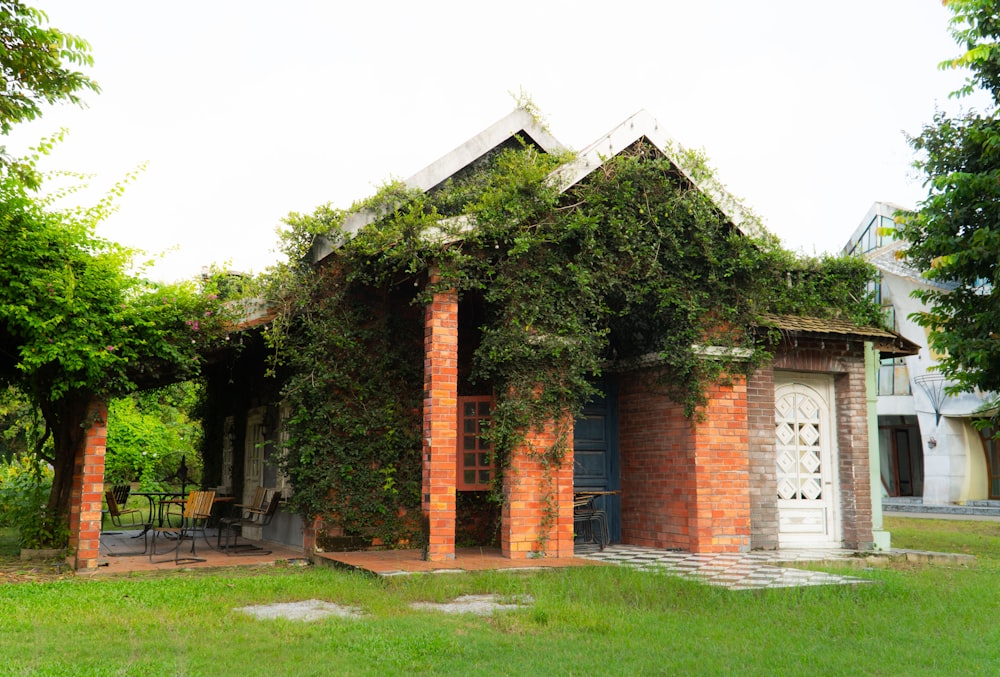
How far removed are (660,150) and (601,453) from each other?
14.1 ft

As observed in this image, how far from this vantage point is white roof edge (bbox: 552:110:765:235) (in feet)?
32.9

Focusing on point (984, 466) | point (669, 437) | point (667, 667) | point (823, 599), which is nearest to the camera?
point (667, 667)

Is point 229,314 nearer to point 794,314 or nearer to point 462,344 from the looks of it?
point 462,344

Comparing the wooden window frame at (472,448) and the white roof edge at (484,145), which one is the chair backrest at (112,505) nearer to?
the wooden window frame at (472,448)

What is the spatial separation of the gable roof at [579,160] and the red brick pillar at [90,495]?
10.4 ft

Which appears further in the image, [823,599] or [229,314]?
[229,314]

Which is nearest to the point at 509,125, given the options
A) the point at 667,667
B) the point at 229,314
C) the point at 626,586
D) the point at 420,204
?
the point at 420,204

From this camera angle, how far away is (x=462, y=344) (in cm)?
1182

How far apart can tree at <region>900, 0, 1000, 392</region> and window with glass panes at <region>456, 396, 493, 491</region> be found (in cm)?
631

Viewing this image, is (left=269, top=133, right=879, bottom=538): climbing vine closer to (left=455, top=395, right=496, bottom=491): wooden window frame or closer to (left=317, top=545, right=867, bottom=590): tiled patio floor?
(left=455, top=395, right=496, bottom=491): wooden window frame

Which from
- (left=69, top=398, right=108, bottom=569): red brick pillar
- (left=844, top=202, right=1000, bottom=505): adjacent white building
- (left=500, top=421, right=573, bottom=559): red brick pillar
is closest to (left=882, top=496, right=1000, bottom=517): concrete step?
(left=844, top=202, right=1000, bottom=505): adjacent white building

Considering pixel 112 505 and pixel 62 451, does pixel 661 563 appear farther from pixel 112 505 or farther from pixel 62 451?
pixel 112 505

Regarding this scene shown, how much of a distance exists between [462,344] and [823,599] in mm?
5931

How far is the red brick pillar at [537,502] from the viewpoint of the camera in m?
9.64
